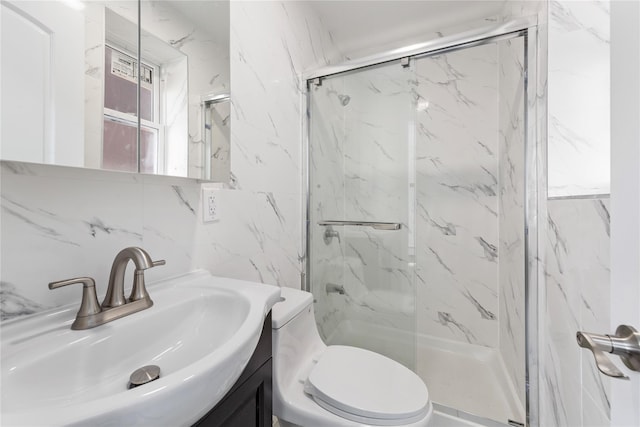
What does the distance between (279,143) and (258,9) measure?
634 millimetres

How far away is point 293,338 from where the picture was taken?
3.43ft

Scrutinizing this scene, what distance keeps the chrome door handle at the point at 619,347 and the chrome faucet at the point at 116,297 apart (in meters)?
0.84

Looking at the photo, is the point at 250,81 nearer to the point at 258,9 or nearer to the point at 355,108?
the point at 258,9

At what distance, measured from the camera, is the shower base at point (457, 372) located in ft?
4.56

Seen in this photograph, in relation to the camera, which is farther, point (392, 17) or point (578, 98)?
point (392, 17)

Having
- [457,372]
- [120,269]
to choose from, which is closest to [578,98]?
[120,269]

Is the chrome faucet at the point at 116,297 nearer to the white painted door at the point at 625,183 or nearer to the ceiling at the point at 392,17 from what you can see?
the white painted door at the point at 625,183

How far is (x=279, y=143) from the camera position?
4.96ft

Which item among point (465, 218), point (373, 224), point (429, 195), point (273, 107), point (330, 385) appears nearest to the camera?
point (330, 385)

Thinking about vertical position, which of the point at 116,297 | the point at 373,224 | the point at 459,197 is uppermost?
the point at 459,197

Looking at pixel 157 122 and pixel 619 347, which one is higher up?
pixel 157 122

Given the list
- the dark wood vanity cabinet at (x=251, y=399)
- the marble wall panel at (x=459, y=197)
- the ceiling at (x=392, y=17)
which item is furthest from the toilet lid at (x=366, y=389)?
the ceiling at (x=392, y=17)

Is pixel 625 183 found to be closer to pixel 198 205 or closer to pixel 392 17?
pixel 198 205

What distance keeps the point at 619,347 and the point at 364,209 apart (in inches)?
52.7
